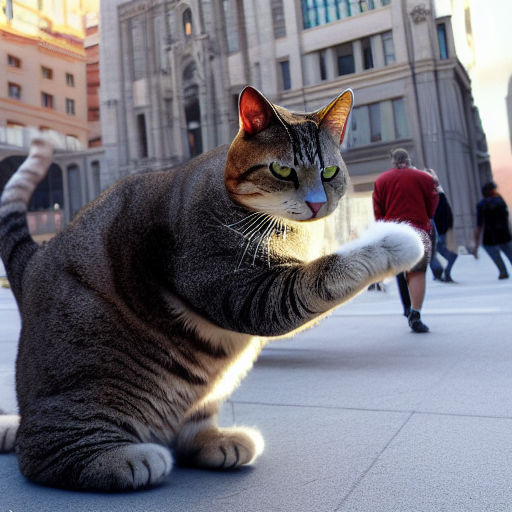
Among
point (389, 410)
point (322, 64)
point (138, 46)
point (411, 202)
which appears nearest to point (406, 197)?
point (411, 202)

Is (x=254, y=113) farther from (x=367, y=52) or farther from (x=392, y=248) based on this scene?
(x=367, y=52)

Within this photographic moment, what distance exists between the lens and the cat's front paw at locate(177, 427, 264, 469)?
170 centimetres

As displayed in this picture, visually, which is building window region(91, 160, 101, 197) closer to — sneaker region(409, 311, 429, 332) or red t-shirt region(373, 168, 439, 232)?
red t-shirt region(373, 168, 439, 232)

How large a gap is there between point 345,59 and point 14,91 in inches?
364

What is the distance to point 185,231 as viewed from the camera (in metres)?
1.55

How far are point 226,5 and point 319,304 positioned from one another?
17879 millimetres

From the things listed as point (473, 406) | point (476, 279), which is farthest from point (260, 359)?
point (476, 279)

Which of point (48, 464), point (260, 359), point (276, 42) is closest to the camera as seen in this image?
point (48, 464)

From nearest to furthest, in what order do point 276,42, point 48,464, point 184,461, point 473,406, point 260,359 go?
1. point 48,464
2. point 184,461
3. point 473,406
4. point 260,359
5. point 276,42

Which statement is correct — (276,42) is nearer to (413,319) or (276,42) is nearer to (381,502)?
(413,319)

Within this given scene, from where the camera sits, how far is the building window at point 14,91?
10211 mm

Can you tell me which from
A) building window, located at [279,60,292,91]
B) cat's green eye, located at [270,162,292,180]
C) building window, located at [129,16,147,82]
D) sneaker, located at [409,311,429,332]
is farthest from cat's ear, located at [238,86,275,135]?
building window, located at [129,16,147,82]

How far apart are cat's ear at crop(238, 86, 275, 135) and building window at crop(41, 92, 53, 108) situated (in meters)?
9.01

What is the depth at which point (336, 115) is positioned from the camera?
62.3 inches
